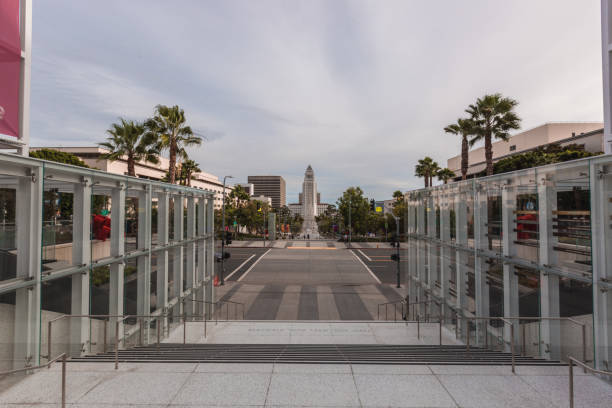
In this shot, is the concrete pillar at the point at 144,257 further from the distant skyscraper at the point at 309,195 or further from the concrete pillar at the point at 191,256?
the distant skyscraper at the point at 309,195

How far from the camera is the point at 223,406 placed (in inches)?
184

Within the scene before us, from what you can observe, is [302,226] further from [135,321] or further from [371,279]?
[135,321]

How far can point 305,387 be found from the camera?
5.18 meters

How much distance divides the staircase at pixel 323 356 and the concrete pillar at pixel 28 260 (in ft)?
3.38

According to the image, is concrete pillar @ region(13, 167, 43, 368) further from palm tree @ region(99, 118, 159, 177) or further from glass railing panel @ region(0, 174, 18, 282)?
palm tree @ region(99, 118, 159, 177)

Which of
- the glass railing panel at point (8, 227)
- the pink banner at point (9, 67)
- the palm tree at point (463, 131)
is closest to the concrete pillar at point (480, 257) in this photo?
the glass railing panel at point (8, 227)

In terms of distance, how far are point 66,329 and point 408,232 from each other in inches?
653

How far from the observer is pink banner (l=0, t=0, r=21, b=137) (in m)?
7.07

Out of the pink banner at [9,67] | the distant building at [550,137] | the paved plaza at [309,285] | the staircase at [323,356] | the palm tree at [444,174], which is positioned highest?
the distant building at [550,137]

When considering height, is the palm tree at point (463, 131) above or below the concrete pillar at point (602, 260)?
above

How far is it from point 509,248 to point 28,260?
11.4 metres

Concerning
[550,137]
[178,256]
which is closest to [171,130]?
[178,256]

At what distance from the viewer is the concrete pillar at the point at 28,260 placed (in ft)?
19.0

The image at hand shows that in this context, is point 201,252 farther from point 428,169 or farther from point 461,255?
point 428,169
